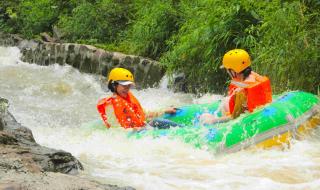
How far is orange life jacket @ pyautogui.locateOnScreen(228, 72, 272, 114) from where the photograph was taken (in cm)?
543

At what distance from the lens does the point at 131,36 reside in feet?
36.8

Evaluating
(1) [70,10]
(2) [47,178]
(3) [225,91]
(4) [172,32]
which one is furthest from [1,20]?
(2) [47,178]

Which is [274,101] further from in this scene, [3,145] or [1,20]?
[1,20]

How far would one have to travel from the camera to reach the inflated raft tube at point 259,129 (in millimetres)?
5117

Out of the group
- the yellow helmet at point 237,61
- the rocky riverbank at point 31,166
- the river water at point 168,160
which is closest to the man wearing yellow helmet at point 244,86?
the yellow helmet at point 237,61

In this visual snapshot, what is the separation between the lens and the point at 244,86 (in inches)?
214

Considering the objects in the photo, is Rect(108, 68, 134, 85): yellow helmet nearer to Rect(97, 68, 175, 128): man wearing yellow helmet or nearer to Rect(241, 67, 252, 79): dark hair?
Rect(97, 68, 175, 128): man wearing yellow helmet

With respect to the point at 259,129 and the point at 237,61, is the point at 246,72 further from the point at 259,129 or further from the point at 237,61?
the point at 259,129

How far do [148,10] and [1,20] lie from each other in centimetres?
636

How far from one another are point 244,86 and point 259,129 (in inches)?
19.6

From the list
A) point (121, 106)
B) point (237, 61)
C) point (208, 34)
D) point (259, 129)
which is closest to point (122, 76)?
point (121, 106)

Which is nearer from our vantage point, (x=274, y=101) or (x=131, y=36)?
(x=274, y=101)

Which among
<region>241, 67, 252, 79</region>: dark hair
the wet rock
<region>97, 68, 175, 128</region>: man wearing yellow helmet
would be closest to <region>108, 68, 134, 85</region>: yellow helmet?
<region>97, 68, 175, 128</region>: man wearing yellow helmet

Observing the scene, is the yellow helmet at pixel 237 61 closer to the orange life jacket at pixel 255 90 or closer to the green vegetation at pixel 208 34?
the orange life jacket at pixel 255 90
